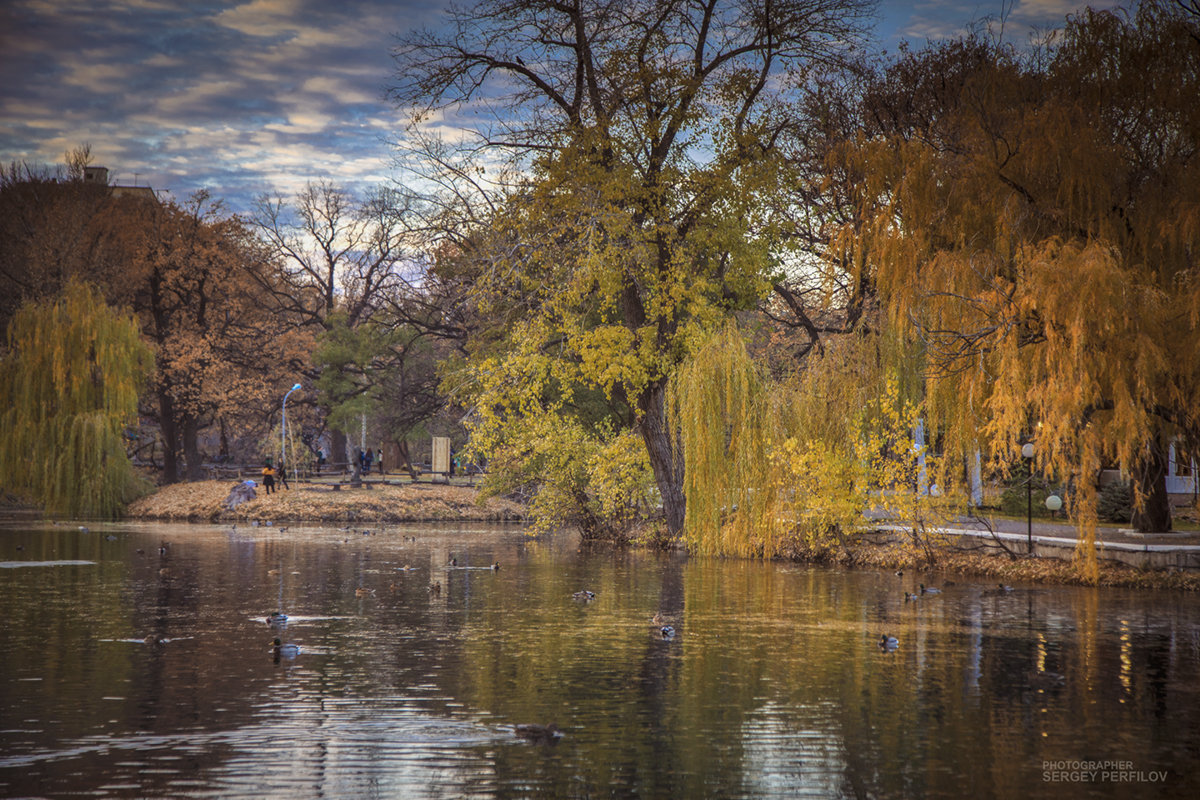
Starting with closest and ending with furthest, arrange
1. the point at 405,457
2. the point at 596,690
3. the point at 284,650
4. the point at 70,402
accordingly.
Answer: the point at 596,690
the point at 284,650
the point at 70,402
the point at 405,457

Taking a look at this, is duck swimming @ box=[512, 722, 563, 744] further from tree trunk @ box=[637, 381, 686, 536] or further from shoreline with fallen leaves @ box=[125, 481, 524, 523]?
shoreline with fallen leaves @ box=[125, 481, 524, 523]

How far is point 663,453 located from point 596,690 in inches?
719

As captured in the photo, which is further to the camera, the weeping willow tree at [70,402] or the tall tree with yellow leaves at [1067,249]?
the weeping willow tree at [70,402]

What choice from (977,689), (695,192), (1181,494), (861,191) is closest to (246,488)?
(695,192)

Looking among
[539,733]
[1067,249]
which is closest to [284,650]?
[539,733]

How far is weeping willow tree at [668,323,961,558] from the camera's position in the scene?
2445 cm

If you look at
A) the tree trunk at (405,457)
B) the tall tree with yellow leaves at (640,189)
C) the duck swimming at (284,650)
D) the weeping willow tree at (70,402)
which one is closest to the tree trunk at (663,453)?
the tall tree with yellow leaves at (640,189)

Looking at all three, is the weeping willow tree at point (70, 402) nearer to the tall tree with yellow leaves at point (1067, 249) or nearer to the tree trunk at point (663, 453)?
Answer: the tree trunk at point (663, 453)

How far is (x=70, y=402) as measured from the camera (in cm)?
4194

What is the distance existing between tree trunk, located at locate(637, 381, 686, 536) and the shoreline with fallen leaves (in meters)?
18.8

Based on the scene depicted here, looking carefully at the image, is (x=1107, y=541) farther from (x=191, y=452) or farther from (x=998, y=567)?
(x=191, y=452)

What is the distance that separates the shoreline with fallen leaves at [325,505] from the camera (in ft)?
150

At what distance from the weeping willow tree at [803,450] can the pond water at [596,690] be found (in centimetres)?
367

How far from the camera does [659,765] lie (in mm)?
8375
